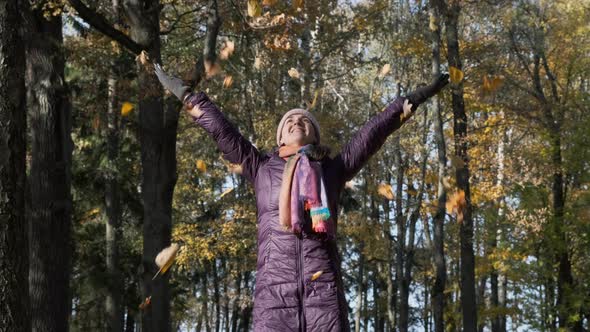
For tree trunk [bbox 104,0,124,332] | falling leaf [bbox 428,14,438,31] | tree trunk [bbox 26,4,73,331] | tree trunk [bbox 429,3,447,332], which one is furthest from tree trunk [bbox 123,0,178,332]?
tree trunk [bbox 104,0,124,332]

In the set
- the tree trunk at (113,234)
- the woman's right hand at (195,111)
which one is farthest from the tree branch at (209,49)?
the tree trunk at (113,234)

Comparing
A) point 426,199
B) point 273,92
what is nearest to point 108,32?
point 273,92

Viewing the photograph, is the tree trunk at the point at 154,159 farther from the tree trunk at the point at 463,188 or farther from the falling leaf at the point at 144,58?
the tree trunk at the point at 463,188

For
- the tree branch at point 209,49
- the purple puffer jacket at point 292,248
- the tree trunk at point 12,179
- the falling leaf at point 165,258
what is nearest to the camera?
the purple puffer jacket at point 292,248

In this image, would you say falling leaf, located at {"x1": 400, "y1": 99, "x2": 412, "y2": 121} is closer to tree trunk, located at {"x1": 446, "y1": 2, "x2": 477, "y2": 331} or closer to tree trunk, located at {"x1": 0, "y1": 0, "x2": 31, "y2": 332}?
tree trunk, located at {"x1": 0, "y1": 0, "x2": 31, "y2": 332}

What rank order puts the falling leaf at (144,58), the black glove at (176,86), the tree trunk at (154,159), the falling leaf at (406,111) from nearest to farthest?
the falling leaf at (406,111)
the black glove at (176,86)
the falling leaf at (144,58)
the tree trunk at (154,159)

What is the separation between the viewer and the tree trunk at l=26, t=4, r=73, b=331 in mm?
10781

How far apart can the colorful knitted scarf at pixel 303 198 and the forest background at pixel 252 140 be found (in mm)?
2398

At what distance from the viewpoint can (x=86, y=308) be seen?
82.7ft

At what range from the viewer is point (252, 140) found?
901 inches

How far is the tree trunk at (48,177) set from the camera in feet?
35.4

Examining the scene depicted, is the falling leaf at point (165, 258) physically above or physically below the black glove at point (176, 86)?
below

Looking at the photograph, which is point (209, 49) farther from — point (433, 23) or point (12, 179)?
point (433, 23)

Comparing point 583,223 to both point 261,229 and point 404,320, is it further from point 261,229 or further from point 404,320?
point 261,229
